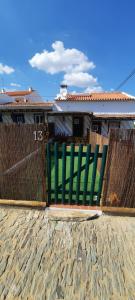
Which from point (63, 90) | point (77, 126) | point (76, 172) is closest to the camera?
point (76, 172)

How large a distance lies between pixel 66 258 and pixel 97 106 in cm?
1648

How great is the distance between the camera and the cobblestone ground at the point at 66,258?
7.49ft

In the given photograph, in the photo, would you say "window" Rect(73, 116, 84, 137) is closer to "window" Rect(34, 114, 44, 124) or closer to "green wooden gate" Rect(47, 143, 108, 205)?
"window" Rect(34, 114, 44, 124)

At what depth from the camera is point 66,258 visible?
2.75 m

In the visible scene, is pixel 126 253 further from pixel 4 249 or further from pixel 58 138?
pixel 58 138

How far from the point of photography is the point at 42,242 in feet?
10.0

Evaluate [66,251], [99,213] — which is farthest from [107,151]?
[66,251]

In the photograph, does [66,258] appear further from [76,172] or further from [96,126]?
[96,126]

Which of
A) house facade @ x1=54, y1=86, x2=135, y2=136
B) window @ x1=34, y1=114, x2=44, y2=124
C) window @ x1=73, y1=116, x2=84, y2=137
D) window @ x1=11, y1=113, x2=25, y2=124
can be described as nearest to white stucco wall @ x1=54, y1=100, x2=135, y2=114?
house facade @ x1=54, y1=86, x2=135, y2=136

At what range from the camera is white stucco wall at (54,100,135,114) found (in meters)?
17.4

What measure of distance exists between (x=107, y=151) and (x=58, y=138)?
13035 mm

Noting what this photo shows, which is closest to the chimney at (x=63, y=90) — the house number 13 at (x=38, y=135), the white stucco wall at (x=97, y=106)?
the white stucco wall at (x=97, y=106)

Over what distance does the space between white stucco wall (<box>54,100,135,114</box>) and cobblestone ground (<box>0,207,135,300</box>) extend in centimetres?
1510

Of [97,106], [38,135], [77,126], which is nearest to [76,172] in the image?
[38,135]
